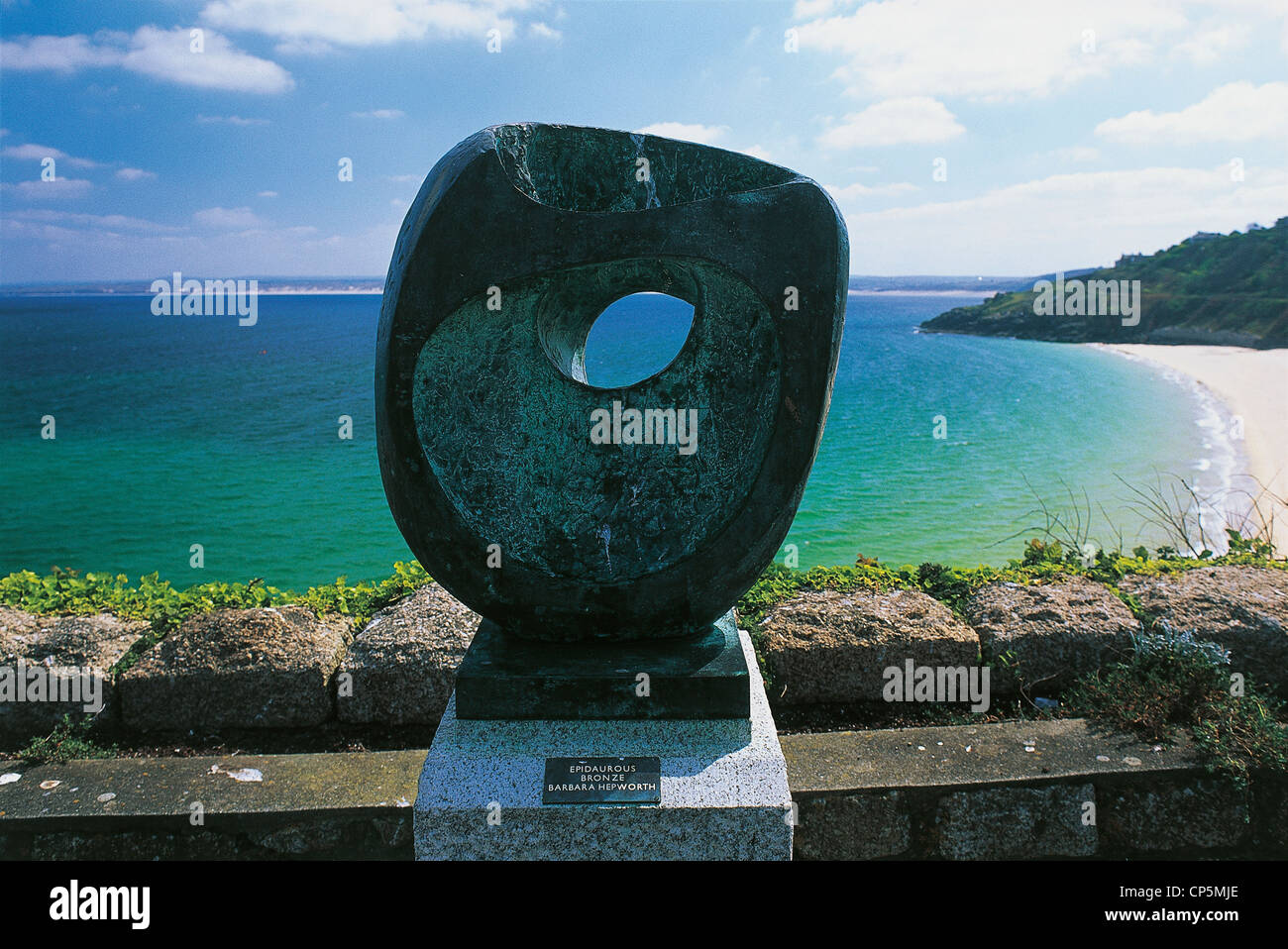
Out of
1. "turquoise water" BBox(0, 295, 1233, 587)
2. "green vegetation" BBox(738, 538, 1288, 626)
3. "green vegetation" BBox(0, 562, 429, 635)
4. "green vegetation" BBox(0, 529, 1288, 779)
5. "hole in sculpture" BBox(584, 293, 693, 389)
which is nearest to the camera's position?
"green vegetation" BBox(0, 529, 1288, 779)

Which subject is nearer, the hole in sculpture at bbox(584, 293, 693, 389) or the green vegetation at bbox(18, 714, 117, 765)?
the green vegetation at bbox(18, 714, 117, 765)

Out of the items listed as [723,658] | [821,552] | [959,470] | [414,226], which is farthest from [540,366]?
[959,470]

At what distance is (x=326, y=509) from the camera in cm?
1373

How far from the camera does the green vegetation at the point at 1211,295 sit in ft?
92.3

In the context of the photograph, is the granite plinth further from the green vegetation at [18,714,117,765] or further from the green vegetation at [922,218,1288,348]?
the green vegetation at [922,218,1288,348]

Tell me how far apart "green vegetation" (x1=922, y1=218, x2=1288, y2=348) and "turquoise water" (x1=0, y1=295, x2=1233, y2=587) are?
272cm

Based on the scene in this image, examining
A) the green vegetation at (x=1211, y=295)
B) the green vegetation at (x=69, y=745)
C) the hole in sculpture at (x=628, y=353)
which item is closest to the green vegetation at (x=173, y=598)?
the green vegetation at (x=69, y=745)

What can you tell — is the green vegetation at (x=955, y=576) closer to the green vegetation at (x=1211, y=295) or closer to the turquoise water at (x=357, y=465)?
the turquoise water at (x=357, y=465)

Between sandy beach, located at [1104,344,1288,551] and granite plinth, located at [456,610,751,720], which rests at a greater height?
sandy beach, located at [1104,344,1288,551]

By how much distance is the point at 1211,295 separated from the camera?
3089 cm

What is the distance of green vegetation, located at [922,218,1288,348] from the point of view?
28.1 metres

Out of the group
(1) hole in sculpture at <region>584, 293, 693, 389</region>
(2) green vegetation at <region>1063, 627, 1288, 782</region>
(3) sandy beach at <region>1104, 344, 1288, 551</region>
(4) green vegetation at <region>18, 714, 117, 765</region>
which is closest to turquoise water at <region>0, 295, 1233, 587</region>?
(3) sandy beach at <region>1104, 344, 1288, 551</region>

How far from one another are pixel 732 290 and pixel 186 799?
3265 millimetres
